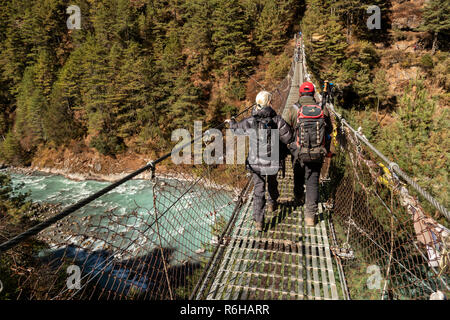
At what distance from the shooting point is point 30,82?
25703 mm

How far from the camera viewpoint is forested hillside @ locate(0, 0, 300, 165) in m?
20.2

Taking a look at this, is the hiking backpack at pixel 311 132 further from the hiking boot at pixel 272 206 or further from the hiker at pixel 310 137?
the hiking boot at pixel 272 206

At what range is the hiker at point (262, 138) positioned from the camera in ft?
6.86

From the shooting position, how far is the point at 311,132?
2113 mm

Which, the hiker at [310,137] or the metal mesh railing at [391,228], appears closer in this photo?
the metal mesh railing at [391,228]

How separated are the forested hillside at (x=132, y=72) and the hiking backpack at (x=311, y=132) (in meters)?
16.9

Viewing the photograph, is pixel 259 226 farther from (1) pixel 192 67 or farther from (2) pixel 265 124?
(1) pixel 192 67

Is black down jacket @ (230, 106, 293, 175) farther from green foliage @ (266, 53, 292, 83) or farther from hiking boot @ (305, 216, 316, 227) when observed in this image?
green foliage @ (266, 53, 292, 83)

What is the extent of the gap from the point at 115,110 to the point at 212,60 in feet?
35.8

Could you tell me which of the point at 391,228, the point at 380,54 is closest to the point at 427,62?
the point at 380,54

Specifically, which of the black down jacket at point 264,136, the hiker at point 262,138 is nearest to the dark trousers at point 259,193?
the hiker at point 262,138

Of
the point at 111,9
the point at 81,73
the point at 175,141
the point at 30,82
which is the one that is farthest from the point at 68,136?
the point at 111,9

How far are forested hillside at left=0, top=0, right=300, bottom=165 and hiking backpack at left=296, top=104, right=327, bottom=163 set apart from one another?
55.6 feet
